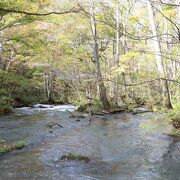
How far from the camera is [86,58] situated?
2753 centimetres

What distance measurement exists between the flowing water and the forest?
0.15 m

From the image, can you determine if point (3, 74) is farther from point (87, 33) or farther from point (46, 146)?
point (46, 146)

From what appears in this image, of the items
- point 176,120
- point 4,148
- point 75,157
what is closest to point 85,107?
point 176,120

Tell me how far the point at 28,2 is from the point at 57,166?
10.0 meters

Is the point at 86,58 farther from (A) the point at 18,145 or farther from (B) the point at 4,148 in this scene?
(B) the point at 4,148

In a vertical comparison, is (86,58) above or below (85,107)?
above

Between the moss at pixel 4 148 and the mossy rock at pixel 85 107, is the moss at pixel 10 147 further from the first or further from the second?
the mossy rock at pixel 85 107

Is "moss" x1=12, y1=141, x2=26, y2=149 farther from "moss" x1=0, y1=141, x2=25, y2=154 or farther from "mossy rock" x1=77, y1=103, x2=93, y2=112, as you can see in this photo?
"mossy rock" x1=77, y1=103, x2=93, y2=112

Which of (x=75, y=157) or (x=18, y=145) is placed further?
(x=18, y=145)

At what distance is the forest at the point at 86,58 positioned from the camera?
40.0ft

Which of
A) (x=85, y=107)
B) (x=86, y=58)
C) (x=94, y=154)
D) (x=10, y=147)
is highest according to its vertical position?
(x=86, y=58)

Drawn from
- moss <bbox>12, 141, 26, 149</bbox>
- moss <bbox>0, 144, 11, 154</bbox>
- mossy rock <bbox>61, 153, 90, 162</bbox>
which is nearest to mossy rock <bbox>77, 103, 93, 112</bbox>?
moss <bbox>12, 141, 26, 149</bbox>

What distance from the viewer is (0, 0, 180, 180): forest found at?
12180 mm

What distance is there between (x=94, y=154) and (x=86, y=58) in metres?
19.8
